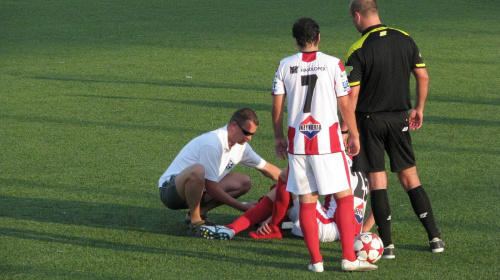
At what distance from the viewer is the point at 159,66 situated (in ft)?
48.4

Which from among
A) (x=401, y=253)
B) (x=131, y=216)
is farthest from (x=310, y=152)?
(x=131, y=216)

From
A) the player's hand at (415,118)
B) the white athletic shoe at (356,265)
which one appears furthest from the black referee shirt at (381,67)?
the white athletic shoe at (356,265)

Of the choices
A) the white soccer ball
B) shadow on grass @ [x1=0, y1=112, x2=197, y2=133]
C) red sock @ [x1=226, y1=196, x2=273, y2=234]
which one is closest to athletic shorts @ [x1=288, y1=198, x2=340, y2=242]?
red sock @ [x1=226, y1=196, x2=273, y2=234]

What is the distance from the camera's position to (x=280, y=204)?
6109 mm

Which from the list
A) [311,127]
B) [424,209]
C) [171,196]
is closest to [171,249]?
[171,196]

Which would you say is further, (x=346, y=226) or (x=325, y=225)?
(x=325, y=225)

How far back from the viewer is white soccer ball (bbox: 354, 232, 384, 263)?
5358 mm

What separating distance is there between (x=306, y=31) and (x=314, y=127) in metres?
0.63

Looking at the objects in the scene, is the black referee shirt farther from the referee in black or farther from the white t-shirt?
the white t-shirt

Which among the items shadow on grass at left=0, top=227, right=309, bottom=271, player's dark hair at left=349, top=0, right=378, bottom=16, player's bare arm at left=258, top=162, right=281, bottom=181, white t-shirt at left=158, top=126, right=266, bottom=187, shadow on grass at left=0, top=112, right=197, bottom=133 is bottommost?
shadow on grass at left=0, top=227, right=309, bottom=271

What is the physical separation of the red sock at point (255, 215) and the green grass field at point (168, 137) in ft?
0.38

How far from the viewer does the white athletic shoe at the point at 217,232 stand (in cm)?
610

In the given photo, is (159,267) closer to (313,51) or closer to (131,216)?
(131,216)

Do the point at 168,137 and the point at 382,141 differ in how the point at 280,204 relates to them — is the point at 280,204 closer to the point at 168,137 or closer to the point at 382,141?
the point at 382,141
